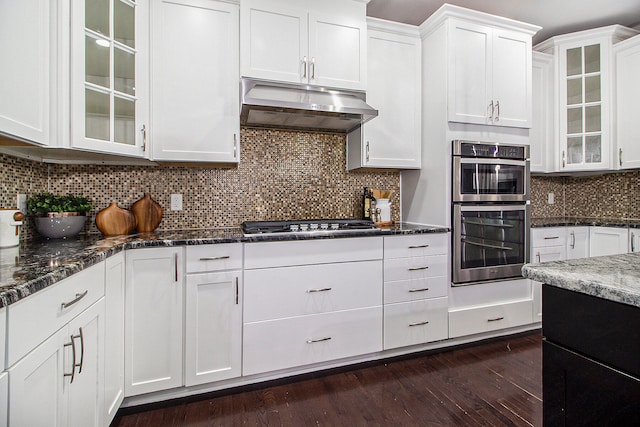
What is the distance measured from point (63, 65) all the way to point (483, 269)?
2951mm

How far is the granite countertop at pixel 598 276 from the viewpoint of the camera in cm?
72

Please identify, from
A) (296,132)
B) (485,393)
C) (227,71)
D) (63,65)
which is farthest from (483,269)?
(63,65)

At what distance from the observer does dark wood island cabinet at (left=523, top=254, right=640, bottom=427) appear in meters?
0.70

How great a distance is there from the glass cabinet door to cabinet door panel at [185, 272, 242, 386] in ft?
11.0

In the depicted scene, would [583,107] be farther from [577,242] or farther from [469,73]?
[469,73]

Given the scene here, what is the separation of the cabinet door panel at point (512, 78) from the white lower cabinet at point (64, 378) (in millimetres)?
2956

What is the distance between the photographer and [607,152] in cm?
301

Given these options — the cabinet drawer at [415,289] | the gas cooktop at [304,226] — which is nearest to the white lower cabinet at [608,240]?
the cabinet drawer at [415,289]

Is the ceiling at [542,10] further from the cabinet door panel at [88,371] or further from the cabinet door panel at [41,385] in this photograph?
the cabinet door panel at [41,385]

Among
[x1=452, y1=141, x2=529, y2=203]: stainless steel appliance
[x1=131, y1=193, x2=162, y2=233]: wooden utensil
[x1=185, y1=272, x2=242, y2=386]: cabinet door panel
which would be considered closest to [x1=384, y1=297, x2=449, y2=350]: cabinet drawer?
[x1=452, y1=141, x2=529, y2=203]: stainless steel appliance

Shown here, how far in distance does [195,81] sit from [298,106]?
2.30 ft

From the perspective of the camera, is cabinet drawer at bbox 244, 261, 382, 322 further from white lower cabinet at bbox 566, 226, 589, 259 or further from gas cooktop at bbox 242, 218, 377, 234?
white lower cabinet at bbox 566, 226, 589, 259

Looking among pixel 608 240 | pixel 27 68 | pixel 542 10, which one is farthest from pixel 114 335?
pixel 542 10

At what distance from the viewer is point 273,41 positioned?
2215 millimetres
